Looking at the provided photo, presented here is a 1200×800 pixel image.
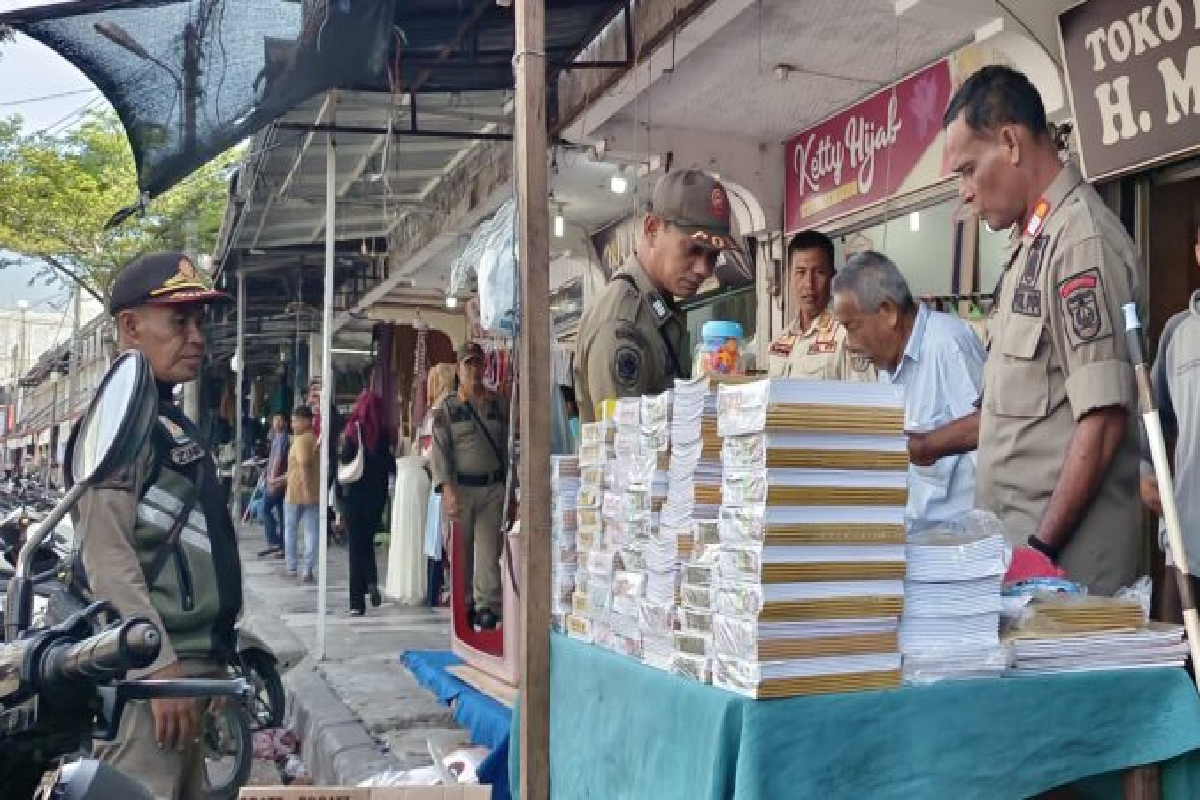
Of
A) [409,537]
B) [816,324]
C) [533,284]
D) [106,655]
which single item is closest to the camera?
[106,655]

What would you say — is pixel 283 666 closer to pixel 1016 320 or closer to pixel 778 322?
pixel 778 322

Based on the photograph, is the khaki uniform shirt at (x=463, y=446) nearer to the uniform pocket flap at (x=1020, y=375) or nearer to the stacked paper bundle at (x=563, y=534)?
the stacked paper bundle at (x=563, y=534)

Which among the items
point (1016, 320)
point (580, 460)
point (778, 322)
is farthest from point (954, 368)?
point (778, 322)

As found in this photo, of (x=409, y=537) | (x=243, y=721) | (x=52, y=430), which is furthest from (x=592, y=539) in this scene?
(x=52, y=430)

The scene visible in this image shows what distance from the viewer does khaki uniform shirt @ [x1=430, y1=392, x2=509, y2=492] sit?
8297 millimetres

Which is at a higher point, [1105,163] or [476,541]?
[1105,163]

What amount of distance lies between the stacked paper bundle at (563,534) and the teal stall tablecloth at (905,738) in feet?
1.42

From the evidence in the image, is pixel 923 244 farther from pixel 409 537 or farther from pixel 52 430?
pixel 52 430

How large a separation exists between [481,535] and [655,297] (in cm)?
533

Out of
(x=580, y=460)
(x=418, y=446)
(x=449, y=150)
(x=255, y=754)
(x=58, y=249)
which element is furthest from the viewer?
(x=58, y=249)

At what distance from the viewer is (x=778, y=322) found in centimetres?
746

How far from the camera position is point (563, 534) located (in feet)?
9.06

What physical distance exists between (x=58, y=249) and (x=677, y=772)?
23927mm

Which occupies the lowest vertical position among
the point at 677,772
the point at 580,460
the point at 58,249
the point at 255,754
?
the point at 255,754
